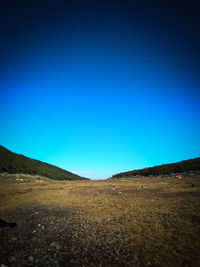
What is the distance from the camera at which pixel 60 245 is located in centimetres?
356

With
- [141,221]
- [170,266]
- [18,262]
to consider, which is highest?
[141,221]

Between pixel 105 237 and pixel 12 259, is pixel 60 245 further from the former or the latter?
pixel 105 237

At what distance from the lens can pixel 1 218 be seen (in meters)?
5.31

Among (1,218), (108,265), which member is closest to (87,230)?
(108,265)

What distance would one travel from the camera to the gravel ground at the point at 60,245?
2.91m

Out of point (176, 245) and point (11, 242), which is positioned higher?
point (176, 245)

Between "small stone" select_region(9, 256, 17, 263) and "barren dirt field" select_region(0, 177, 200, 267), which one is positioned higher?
"barren dirt field" select_region(0, 177, 200, 267)

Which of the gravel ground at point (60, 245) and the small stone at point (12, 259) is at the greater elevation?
the gravel ground at point (60, 245)

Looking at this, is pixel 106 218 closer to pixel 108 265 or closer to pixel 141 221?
pixel 141 221

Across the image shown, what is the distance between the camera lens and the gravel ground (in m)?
2.91

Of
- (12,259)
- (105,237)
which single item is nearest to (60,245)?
(12,259)

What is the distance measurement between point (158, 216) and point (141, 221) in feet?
2.73

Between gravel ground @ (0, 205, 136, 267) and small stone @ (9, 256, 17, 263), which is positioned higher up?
gravel ground @ (0, 205, 136, 267)

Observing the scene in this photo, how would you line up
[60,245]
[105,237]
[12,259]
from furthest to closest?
[105,237]
[60,245]
[12,259]
